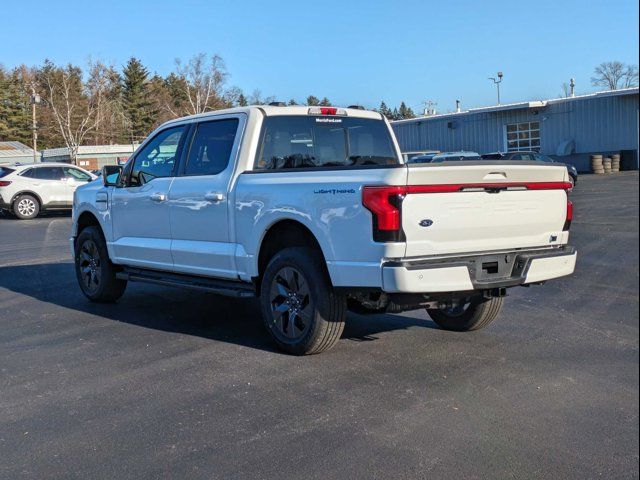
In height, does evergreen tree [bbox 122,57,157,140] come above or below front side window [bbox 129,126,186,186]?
above

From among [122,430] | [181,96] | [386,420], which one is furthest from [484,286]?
[181,96]

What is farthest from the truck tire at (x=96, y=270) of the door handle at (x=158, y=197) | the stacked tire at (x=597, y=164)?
the stacked tire at (x=597, y=164)

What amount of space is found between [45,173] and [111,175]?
49.5 feet

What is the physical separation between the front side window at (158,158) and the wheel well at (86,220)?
3.95ft

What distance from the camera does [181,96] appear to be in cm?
8650

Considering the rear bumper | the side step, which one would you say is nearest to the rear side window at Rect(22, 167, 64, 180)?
the side step

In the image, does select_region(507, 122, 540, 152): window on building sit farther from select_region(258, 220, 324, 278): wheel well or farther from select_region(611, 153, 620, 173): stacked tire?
select_region(258, 220, 324, 278): wheel well

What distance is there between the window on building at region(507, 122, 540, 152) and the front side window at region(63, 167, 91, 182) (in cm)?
2875

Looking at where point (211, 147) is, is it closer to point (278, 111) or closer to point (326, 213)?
point (278, 111)

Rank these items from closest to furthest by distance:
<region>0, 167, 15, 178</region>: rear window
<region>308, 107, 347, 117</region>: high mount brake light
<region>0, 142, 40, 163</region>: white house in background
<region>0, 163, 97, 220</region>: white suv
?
<region>308, 107, 347, 117</region>: high mount brake light → <region>0, 163, 97, 220</region>: white suv → <region>0, 167, 15, 178</region>: rear window → <region>0, 142, 40, 163</region>: white house in background

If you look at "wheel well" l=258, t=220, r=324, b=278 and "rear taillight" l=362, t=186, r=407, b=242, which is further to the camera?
"wheel well" l=258, t=220, r=324, b=278

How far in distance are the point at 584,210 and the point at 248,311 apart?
13.5 meters

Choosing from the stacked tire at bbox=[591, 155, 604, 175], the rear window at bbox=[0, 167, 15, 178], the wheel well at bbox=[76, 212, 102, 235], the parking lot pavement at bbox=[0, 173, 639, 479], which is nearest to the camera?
the parking lot pavement at bbox=[0, 173, 639, 479]

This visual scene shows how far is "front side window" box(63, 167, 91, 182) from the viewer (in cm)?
2197
